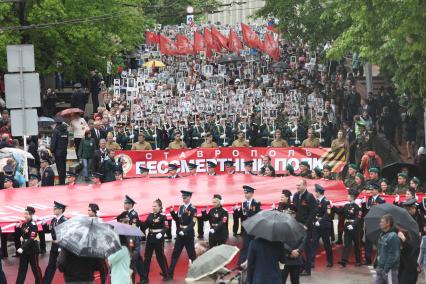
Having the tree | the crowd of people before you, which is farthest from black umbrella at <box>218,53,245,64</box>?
the tree

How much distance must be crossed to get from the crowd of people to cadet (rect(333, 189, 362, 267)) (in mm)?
18

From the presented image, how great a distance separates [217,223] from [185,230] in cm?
58

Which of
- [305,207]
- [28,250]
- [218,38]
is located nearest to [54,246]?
[28,250]

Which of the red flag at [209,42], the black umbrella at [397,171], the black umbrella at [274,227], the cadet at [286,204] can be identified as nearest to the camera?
the black umbrella at [274,227]

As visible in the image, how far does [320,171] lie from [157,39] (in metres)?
25.7

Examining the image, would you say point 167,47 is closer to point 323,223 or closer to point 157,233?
point 323,223


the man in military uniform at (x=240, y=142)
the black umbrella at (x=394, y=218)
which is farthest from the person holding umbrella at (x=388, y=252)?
the man in military uniform at (x=240, y=142)

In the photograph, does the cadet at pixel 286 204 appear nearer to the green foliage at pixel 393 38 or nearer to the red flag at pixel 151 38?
the green foliage at pixel 393 38

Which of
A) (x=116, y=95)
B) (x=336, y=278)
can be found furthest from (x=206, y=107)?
(x=336, y=278)

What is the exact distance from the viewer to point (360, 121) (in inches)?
1282

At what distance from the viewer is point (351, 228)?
21719 mm

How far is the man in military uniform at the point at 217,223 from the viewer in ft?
69.1

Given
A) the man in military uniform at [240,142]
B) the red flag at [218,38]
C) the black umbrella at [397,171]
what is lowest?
the black umbrella at [397,171]

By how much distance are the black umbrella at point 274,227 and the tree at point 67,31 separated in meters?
21.5
